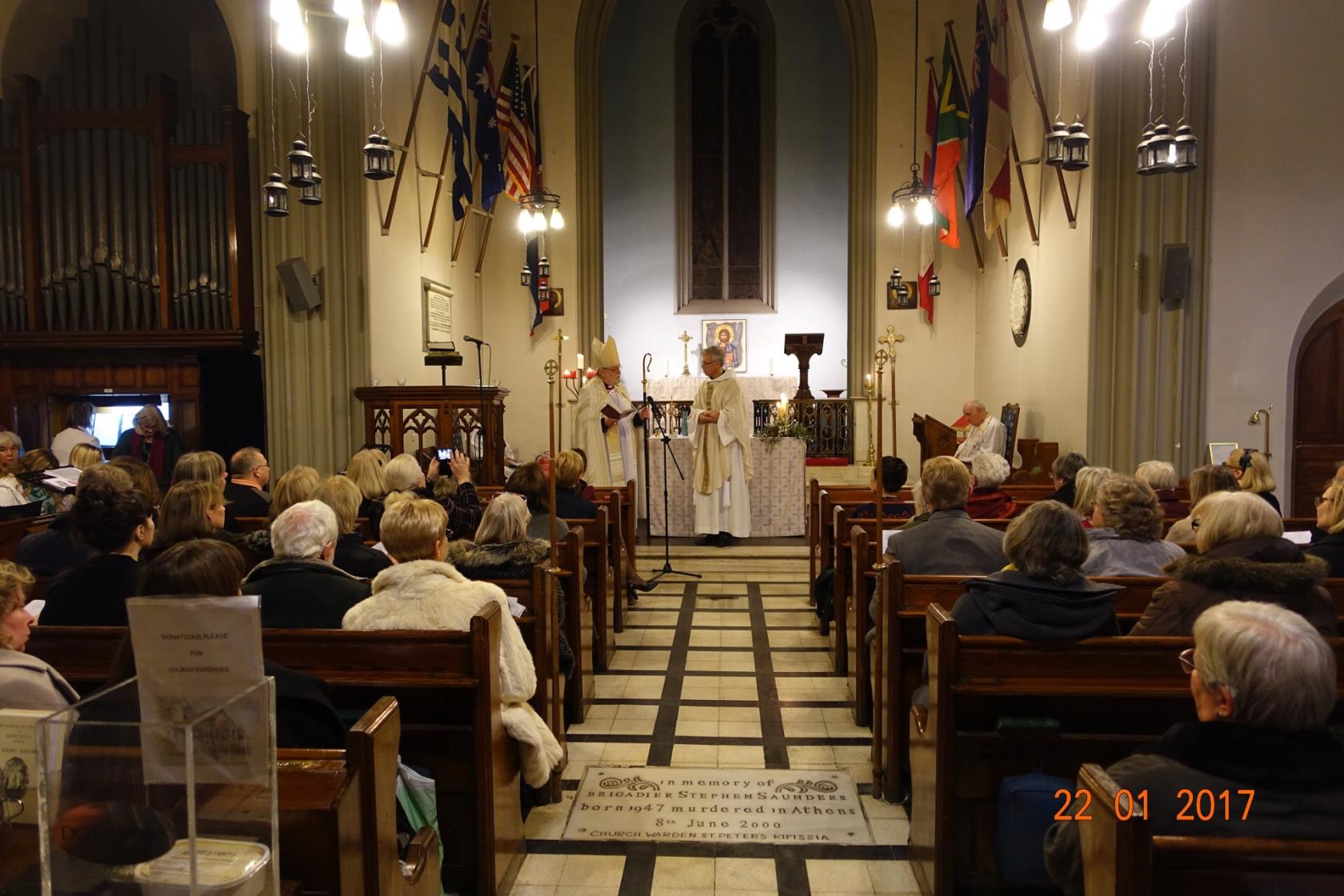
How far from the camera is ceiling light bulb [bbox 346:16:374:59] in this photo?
452 cm

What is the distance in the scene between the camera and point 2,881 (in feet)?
3.93

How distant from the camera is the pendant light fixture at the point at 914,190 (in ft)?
31.7

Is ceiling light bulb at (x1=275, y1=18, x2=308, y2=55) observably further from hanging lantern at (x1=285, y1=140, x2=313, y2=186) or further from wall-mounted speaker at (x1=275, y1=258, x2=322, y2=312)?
wall-mounted speaker at (x1=275, y1=258, x2=322, y2=312)

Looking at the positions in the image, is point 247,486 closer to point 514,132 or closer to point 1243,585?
point 1243,585

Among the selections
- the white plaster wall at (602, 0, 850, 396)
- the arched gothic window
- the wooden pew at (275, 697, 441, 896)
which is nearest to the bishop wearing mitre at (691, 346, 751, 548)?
the white plaster wall at (602, 0, 850, 396)

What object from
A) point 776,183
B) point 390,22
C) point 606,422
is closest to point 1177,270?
point 606,422

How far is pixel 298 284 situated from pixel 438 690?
19.9 ft

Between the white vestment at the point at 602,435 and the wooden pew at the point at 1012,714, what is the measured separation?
240 inches

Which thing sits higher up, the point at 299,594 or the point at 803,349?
the point at 803,349

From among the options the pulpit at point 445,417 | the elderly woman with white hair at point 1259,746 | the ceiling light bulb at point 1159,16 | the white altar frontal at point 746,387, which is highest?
the ceiling light bulb at point 1159,16

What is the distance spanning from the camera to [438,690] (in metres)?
2.57

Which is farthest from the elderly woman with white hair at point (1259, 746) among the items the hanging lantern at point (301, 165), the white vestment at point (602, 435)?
the white vestment at point (602, 435)

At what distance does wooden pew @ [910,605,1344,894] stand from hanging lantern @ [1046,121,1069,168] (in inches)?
189

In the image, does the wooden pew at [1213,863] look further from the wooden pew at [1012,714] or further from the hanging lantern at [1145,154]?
the hanging lantern at [1145,154]
